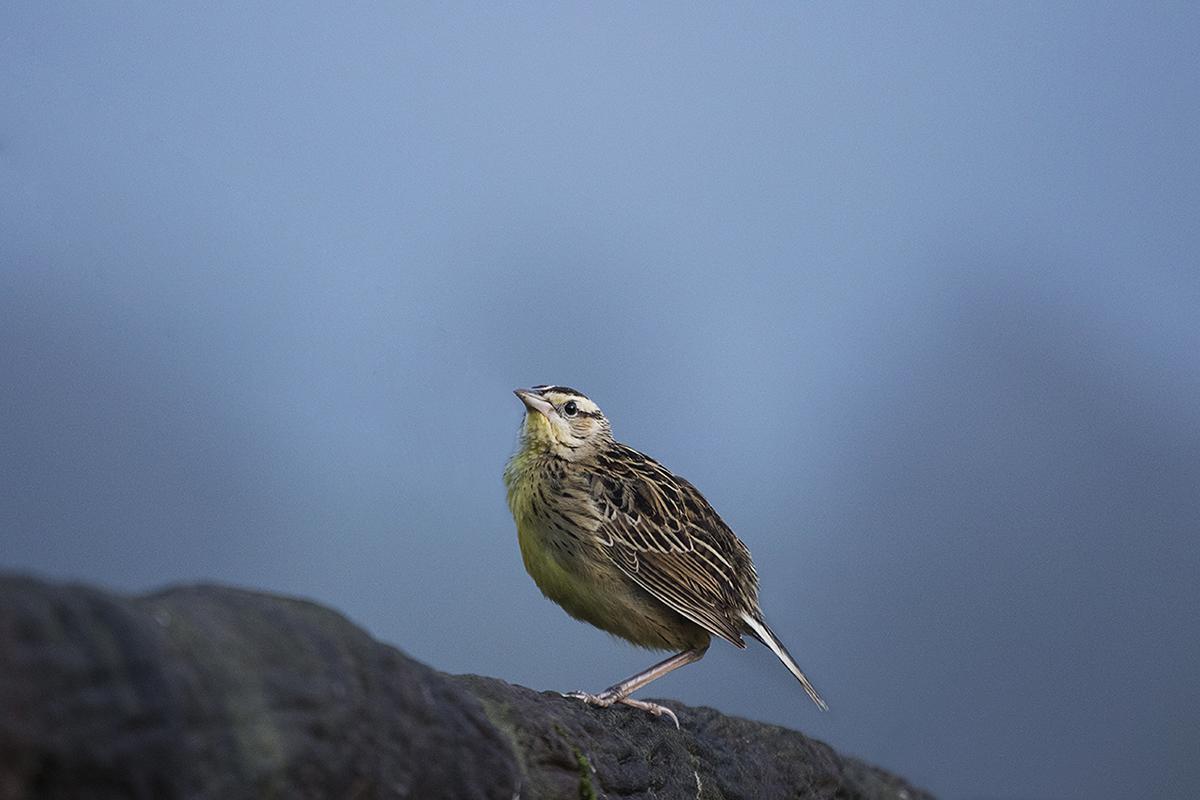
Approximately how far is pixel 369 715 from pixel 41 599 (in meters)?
0.87

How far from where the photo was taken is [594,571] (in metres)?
5.56

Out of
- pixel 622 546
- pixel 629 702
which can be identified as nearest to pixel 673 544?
pixel 622 546

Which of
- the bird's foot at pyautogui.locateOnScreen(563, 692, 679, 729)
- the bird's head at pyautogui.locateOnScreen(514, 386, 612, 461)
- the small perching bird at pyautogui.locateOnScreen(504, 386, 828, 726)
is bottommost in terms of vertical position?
the bird's foot at pyautogui.locateOnScreen(563, 692, 679, 729)

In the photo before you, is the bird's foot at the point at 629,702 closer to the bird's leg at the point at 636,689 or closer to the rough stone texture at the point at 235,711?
the bird's leg at the point at 636,689

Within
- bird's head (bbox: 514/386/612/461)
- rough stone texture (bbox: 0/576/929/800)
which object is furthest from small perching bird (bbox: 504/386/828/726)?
rough stone texture (bbox: 0/576/929/800)

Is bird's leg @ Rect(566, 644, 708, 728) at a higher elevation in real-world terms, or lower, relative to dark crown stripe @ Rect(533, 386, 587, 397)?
lower

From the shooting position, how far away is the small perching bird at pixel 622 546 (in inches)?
220

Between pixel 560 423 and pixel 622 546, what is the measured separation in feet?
2.51

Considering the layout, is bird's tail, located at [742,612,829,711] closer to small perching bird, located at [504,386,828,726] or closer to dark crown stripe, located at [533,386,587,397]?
small perching bird, located at [504,386,828,726]

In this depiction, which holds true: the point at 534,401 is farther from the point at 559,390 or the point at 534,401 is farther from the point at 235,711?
the point at 235,711

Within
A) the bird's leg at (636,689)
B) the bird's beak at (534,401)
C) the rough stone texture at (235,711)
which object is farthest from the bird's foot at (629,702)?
the bird's beak at (534,401)

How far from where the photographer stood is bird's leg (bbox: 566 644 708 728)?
5.17m

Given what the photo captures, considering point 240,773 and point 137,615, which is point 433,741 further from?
point 137,615

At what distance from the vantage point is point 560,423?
6.07 m
